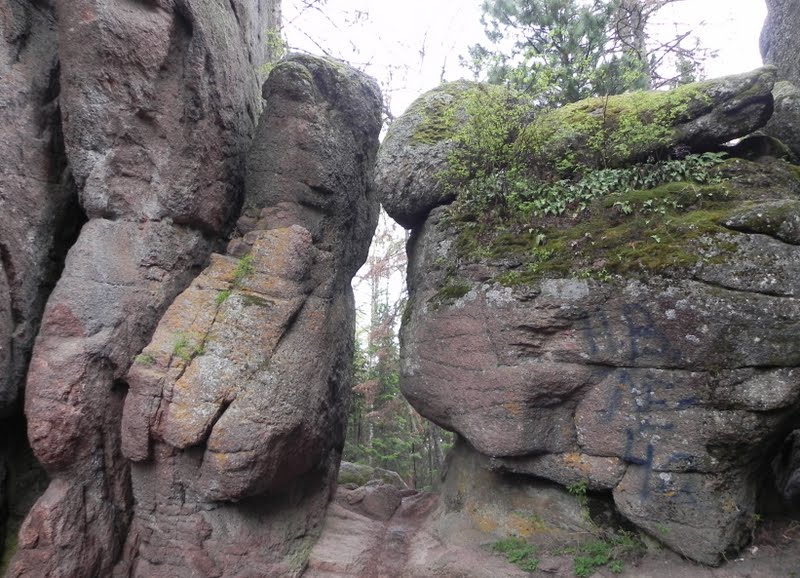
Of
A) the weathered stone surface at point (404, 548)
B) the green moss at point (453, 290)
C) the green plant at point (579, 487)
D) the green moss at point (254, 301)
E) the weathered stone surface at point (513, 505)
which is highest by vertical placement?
the green moss at point (453, 290)

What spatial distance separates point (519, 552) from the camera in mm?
5848

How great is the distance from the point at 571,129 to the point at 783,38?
4.94 meters

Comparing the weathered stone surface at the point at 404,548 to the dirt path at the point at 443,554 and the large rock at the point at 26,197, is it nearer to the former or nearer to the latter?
the dirt path at the point at 443,554

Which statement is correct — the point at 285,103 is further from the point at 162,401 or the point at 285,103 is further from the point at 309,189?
the point at 162,401

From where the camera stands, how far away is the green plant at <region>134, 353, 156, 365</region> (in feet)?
19.1

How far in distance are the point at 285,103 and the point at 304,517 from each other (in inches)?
242

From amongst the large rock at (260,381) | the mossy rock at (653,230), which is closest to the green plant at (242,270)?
the large rock at (260,381)

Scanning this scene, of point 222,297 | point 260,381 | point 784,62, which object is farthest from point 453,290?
point 784,62

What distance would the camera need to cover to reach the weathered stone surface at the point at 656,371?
5121 millimetres

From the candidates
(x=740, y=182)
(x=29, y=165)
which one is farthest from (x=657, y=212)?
(x=29, y=165)

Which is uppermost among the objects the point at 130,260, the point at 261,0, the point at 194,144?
the point at 261,0

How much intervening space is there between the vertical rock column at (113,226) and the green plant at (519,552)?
4584mm

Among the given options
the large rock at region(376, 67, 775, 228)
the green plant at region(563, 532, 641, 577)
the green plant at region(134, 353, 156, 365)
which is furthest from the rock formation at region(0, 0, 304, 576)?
the green plant at region(563, 532, 641, 577)

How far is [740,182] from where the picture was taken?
19.5 ft
